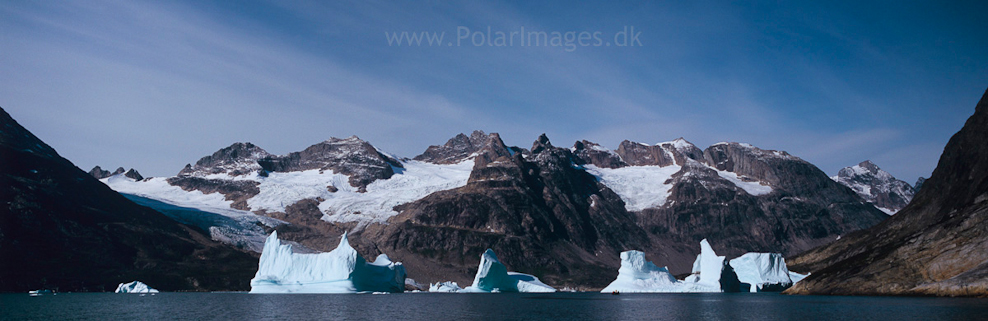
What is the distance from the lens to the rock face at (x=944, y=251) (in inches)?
3666

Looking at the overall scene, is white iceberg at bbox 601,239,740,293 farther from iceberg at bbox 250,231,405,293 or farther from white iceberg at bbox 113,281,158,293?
white iceberg at bbox 113,281,158,293

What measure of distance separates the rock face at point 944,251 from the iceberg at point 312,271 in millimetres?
90373

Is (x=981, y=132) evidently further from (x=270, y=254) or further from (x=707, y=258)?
(x=270, y=254)

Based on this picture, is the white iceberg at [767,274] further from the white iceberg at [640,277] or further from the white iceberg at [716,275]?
the white iceberg at [640,277]

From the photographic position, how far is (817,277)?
136 meters

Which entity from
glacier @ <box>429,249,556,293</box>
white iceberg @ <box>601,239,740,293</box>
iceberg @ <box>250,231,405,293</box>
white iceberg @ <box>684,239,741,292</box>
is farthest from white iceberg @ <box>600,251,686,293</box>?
iceberg @ <box>250,231,405,293</box>

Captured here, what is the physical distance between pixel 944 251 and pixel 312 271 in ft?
371

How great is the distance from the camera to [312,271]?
145250 mm

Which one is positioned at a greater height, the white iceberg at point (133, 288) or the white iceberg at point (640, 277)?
the white iceberg at point (640, 277)

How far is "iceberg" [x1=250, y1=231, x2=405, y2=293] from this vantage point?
14300 cm

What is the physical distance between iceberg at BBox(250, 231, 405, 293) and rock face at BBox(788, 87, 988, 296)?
296 ft

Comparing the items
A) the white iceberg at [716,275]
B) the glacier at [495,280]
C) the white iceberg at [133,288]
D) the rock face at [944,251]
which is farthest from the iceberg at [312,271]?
the rock face at [944,251]

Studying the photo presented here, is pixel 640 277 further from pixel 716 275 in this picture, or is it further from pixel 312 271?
pixel 312 271

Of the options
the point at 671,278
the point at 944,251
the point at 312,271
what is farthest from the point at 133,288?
the point at 944,251
